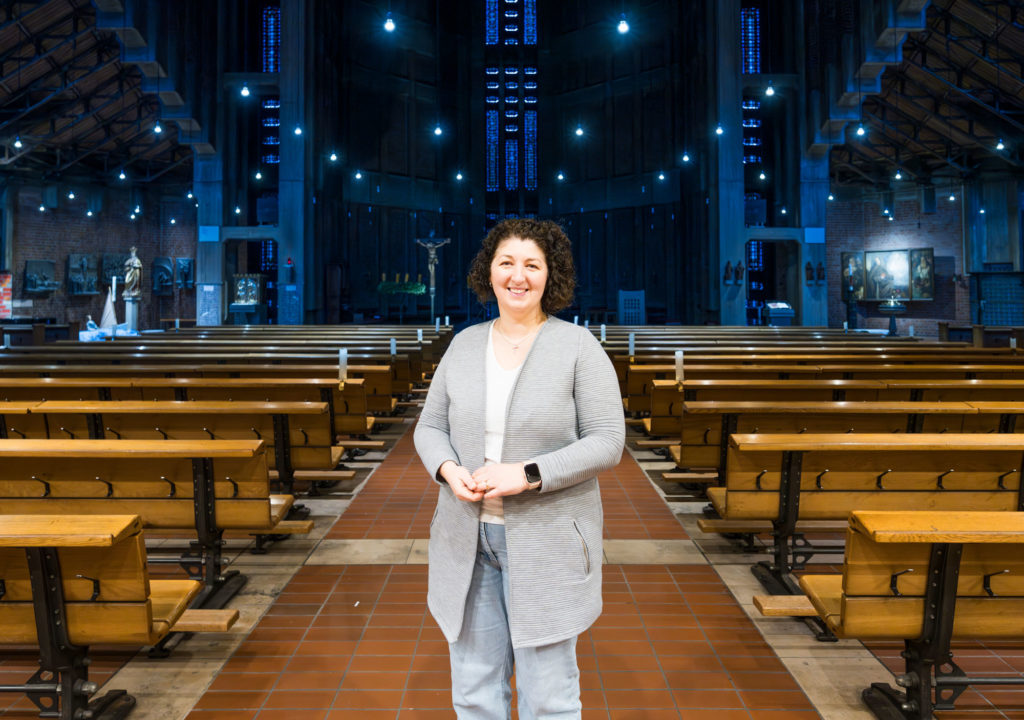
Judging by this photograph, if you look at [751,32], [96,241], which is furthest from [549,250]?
[96,241]

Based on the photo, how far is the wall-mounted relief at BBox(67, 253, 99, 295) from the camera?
26.1 meters

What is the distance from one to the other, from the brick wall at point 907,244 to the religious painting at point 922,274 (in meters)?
0.45

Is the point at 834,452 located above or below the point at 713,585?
above

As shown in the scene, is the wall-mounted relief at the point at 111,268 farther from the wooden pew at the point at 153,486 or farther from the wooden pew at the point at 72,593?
the wooden pew at the point at 72,593

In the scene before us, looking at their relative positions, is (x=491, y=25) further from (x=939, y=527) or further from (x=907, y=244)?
(x=939, y=527)

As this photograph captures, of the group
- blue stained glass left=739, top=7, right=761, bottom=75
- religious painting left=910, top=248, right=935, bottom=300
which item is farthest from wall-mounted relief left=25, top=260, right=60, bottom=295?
religious painting left=910, top=248, right=935, bottom=300

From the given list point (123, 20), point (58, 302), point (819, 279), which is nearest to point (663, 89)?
point (819, 279)

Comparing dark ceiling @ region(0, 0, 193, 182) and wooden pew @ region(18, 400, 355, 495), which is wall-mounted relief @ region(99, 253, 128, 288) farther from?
wooden pew @ region(18, 400, 355, 495)

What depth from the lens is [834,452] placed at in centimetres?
372

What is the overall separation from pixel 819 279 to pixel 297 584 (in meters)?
19.9

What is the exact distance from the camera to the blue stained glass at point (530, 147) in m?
31.9

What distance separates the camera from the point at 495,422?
203 centimetres

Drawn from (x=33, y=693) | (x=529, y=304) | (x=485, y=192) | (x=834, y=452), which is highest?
(x=485, y=192)

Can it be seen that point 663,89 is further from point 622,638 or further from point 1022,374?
point 622,638
